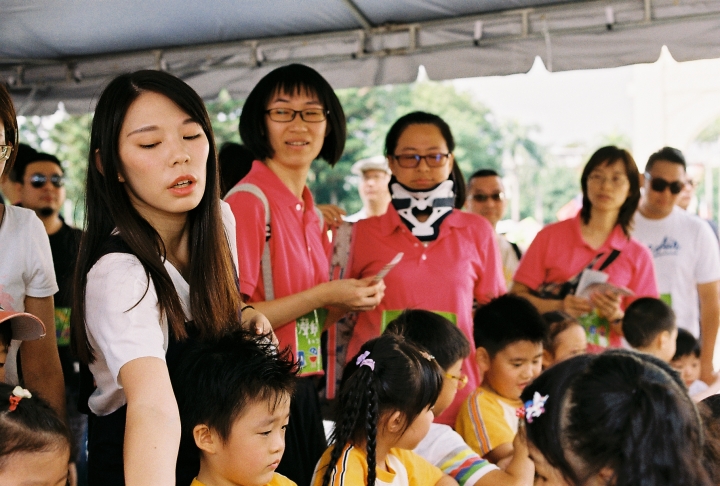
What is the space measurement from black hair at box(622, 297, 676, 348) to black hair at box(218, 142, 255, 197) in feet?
5.76

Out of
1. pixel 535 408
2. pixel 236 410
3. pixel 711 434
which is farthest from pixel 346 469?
pixel 711 434

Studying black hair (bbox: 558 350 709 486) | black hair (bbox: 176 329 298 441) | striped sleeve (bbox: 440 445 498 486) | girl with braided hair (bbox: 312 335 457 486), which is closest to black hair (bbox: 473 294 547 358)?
striped sleeve (bbox: 440 445 498 486)

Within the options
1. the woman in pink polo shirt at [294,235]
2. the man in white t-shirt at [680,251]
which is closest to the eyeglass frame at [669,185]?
the man in white t-shirt at [680,251]

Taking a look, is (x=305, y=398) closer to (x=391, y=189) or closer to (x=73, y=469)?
(x=73, y=469)

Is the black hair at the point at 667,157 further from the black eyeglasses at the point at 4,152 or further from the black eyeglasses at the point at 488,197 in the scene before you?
the black eyeglasses at the point at 4,152

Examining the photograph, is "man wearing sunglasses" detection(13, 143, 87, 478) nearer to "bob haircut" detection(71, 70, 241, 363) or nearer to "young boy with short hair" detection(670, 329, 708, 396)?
"bob haircut" detection(71, 70, 241, 363)

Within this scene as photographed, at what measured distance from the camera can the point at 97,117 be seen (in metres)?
A: 1.58

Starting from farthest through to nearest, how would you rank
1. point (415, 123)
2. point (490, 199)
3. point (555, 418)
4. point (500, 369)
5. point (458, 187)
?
1. point (490, 199)
2. point (458, 187)
3. point (415, 123)
4. point (500, 369)
5. point (555, 418)

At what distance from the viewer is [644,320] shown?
11.0 ft

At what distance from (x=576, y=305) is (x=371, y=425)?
5.22ft

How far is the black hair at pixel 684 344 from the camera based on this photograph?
3.91 m

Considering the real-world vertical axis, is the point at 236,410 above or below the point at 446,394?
above

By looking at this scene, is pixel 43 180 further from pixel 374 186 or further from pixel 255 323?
pixel 255 323

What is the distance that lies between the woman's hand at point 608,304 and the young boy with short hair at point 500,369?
1.64ft
